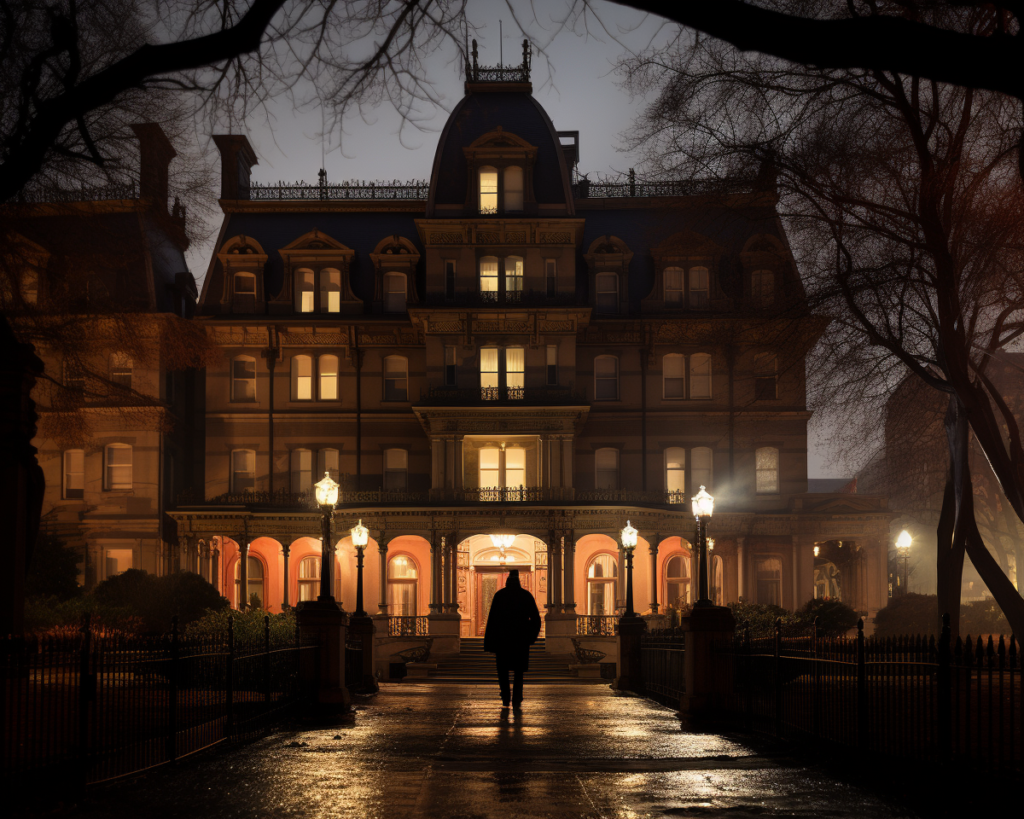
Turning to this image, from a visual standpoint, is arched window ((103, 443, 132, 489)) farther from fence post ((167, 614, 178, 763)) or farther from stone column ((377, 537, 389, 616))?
fence post ((167, 614, 178, 763))

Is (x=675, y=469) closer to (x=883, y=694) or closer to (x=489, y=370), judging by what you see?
(x=489, y=370)

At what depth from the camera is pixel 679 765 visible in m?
11.1

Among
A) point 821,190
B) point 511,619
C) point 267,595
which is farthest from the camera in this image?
point 267,595

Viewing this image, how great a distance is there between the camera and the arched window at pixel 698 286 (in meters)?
48.7

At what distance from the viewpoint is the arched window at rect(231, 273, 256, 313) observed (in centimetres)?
4834

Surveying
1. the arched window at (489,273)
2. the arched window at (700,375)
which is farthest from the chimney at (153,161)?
the arched window at (700,375)

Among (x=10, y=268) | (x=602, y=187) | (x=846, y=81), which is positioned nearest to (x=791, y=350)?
(x=846, y=81)

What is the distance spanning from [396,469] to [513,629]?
33.2 meters

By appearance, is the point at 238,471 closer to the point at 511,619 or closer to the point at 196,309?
the point at 196,309

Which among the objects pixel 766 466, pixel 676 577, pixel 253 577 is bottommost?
pixel 676 577

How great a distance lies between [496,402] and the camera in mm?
44875

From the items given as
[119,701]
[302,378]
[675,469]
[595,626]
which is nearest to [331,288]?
[302,378]

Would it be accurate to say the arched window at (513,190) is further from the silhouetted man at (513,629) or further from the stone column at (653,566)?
the silhouetted man at (513,629)

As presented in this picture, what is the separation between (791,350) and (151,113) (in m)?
14.4
